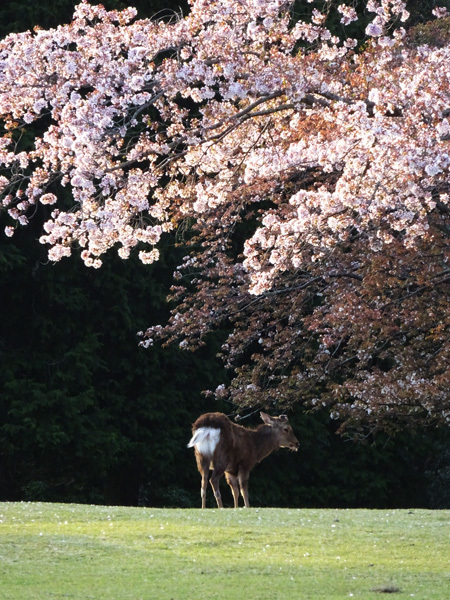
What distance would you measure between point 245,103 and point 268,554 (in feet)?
16.1

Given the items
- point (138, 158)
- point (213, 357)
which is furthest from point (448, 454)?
point (138, 158)

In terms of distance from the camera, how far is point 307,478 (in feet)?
75.7

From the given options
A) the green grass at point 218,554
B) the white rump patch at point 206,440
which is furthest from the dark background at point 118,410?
the green grass at point 218,554

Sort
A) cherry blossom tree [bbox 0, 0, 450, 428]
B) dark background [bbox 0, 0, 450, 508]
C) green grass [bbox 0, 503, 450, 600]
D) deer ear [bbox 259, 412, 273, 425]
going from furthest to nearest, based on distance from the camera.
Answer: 1. dark background [bbox 0, 0, 450, 508]
2. deer ear [bbox 259, 412, 273, 425]
3. cherry blossom tree [bbox 0, 0, 450, 428]
4. green grass [bbox 0, 503, 450, 600]

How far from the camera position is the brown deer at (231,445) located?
1552 centimetres

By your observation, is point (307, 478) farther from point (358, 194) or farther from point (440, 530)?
point (358, 194)

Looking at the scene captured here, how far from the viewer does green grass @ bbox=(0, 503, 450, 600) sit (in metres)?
8.51

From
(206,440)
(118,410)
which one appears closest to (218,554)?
(206,440)

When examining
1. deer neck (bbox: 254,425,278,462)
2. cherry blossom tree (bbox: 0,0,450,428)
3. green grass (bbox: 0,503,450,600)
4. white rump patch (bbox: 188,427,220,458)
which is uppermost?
cherry blossom tree (bbox: 0,0,450,428)

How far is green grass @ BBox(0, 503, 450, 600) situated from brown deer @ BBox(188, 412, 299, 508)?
2.19 metres

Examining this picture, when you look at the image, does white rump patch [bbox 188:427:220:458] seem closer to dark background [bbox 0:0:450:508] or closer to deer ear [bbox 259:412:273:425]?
deer ear [bbox 259:412:273:425]

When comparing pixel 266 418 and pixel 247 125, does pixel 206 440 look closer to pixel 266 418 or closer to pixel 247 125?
pixel 266 418

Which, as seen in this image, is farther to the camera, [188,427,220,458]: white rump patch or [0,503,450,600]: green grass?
[188,427,220,458]: white rump patch

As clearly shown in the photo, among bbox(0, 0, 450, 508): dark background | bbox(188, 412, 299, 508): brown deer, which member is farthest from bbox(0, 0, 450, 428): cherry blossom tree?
bbox(0, 0, 450, 508): dark background
